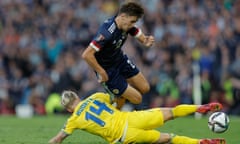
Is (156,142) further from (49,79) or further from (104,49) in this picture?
(49,79)

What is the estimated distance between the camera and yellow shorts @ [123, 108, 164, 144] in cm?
1109

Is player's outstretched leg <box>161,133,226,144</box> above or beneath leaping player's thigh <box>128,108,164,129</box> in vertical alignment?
beneath

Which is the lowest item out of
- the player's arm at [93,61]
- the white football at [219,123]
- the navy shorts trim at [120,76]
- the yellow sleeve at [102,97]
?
the white football at [219,123]

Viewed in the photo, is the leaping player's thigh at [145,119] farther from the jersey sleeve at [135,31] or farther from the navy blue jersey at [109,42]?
the jersey sleeve at [135,31]

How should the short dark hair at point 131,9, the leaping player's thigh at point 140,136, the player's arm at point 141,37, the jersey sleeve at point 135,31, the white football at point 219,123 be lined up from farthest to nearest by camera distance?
the jersey sleeve at point 135,31 < the player's arm at point 141,37 < the short dark hair at point 131,9 < the white football at point 219,123 < the leaping player's thigh at point 140,136

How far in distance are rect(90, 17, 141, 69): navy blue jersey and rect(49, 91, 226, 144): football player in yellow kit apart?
3.82 ft

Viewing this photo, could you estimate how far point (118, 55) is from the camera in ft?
43.2

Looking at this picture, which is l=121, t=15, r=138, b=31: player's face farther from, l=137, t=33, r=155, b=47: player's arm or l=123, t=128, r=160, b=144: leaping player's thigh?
l=123, t=128, r=160, b=144: leaping player's thigh

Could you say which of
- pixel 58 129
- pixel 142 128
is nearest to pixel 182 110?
pixel 142 128

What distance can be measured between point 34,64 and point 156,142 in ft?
41.9

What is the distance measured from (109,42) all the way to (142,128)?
1.94 m

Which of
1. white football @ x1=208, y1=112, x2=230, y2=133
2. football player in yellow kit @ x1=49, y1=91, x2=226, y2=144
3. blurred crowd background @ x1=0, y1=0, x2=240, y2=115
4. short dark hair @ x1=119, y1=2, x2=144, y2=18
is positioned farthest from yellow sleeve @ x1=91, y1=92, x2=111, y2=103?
blurred crowd background @ x1=0, y1=0, x2=240, y2=115

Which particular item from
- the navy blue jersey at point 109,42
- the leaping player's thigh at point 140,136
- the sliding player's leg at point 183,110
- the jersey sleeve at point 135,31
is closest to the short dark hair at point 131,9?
the navy blue jersey at point 109,42

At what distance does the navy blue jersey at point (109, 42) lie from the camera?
12.2 meters
